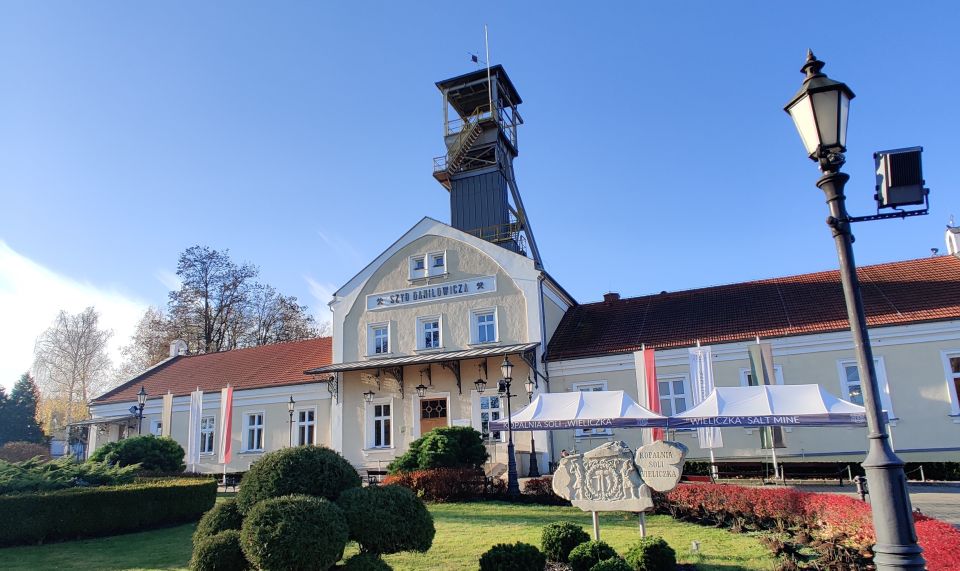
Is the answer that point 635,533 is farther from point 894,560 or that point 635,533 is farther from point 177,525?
point 177,525

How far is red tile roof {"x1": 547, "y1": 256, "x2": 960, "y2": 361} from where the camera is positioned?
70.9 ft

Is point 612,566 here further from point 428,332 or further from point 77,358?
point 77,358

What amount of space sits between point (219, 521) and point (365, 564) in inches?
80.1

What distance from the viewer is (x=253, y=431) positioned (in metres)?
30.2

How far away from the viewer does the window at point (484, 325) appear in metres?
25.8

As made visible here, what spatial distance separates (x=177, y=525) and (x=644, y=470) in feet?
35.6

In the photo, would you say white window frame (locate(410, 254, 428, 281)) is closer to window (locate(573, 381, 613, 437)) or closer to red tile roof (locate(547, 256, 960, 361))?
red tile roof (locate(547, 256, 960, 361))

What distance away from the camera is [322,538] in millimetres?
6891

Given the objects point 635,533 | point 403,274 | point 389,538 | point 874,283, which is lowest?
point 635,533

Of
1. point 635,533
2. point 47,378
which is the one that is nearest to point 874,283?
point 635,533

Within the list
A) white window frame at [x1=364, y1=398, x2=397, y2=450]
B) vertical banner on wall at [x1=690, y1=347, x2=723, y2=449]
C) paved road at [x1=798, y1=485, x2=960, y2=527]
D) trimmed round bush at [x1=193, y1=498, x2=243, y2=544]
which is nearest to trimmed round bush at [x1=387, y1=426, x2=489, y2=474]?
vertical banner on wall at [x1=690, y1=347, x2=723, y2=449]

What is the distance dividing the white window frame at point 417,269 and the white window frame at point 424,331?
5.83 ft

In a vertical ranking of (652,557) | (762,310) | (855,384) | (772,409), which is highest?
(762,310)

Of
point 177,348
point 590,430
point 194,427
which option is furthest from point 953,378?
point 177,348
